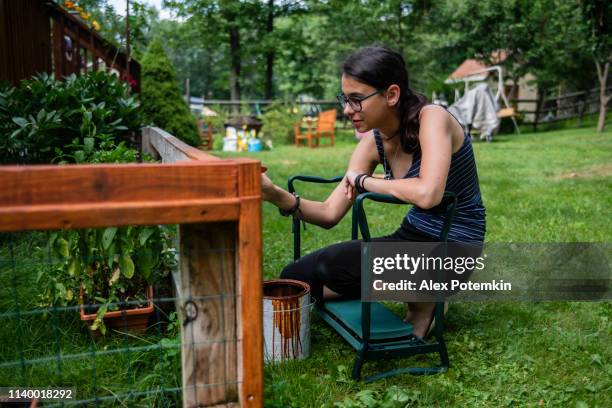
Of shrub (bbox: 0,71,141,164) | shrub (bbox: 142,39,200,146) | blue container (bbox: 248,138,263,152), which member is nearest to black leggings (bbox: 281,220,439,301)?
shrub (bbox: 0,71,141,164)

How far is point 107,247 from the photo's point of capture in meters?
2.17

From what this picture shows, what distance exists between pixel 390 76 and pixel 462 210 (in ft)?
2.50

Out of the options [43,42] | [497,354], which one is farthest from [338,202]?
[43,42]

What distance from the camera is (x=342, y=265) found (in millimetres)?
2840

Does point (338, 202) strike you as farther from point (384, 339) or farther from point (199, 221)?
point (199, 221)

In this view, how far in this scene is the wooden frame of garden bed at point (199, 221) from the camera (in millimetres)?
1349

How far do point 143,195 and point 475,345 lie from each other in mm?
2068

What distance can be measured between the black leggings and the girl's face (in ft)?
1.96

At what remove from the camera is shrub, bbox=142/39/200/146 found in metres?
11.2

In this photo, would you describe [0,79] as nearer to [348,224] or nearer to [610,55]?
[348,224]

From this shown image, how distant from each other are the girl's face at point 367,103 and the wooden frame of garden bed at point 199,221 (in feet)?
3.66

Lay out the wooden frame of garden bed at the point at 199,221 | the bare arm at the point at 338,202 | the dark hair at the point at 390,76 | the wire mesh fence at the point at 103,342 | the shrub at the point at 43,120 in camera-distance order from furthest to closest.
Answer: the shrub at the point at 43,120 < the bare arm at the point at 338,202 < the dark hair at the point at 390,76 < the wire mesh fence at the point at 103,342 < the wooden frame of garden bed at the point at 199,221

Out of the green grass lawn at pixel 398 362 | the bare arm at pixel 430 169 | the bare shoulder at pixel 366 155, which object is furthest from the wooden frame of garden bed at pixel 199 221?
the bare shoulder at pixel 366 155

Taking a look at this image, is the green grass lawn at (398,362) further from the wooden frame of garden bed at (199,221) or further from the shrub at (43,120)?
the shrub at (43,120)
